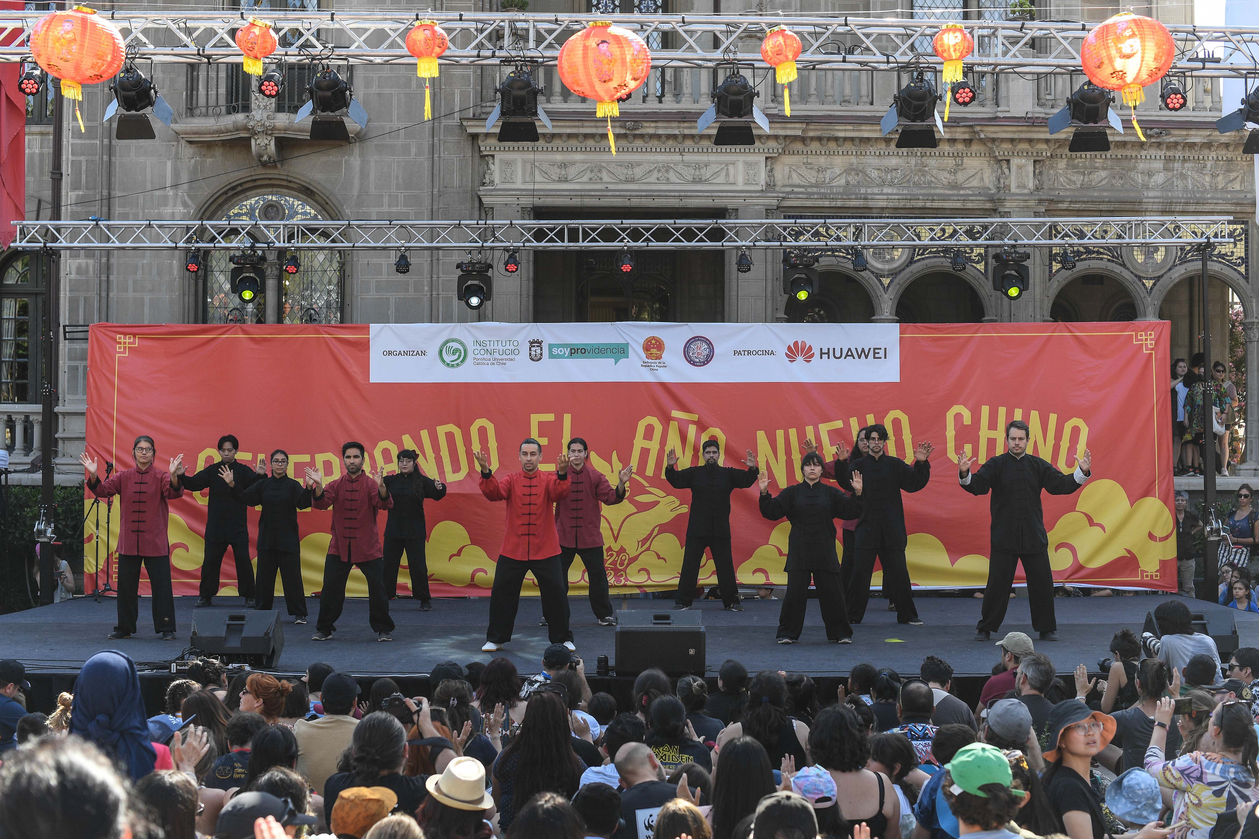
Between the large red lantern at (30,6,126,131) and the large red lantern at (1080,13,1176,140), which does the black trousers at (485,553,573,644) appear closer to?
the large red lantern at (30,6,126,131)

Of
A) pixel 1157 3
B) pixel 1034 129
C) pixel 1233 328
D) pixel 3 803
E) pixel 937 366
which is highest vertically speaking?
pixel 1157 3

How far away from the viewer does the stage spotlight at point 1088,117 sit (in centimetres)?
978

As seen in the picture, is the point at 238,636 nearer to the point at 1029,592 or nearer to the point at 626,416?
the point at 626,416

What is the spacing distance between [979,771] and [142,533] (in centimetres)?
843

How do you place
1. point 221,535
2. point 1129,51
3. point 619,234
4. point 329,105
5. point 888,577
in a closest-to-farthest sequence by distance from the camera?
point 1129,51 → point 329,105 → point 888,577 → point 221,535 → point 619,234

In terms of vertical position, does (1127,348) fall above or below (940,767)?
above

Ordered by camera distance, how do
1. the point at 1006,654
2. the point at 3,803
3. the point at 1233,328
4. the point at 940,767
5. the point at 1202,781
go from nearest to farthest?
the point at 3,803, the point at 1202,781, the point at 940,767, the point at 1006,654, the point at 1233,328

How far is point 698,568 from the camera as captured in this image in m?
11.3

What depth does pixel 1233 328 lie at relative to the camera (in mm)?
22641

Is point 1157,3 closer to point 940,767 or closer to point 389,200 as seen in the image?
point 389,200

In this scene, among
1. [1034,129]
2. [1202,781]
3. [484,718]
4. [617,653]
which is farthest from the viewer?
[1034,129]

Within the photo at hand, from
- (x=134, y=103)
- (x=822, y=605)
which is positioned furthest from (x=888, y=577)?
(x=134, y=103)

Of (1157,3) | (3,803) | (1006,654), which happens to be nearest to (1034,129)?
(1157,3)

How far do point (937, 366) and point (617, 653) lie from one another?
20.2ft
